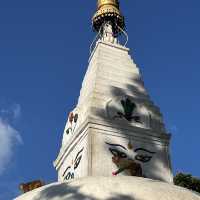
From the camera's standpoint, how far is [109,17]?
22.6 metres

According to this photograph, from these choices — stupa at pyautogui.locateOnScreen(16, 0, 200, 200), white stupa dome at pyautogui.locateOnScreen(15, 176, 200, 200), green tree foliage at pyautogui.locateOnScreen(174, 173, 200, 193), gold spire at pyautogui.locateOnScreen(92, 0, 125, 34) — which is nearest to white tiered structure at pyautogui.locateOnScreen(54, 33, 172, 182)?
stupa at pyautogui.locateOnScreen(16, 0, 200, 200)

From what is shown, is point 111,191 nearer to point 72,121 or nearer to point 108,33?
point 72,121

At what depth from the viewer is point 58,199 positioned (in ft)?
28.6

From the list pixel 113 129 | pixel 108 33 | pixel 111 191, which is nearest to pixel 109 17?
pixel 108 33

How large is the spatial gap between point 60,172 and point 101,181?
786 centimetres

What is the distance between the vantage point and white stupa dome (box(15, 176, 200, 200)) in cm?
866

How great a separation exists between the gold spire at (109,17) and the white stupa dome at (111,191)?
14188 millimetres

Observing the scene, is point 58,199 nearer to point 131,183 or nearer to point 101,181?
point 101,181

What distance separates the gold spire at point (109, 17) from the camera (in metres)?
22.5

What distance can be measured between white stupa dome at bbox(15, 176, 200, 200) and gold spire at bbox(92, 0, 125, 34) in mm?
14188

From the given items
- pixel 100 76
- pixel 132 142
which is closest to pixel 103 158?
pixel 132 142

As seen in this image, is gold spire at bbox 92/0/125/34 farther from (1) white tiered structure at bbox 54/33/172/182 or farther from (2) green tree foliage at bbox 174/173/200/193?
(2) green tree foliage at bbox 174/173/200/193

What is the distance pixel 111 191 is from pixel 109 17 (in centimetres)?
1518

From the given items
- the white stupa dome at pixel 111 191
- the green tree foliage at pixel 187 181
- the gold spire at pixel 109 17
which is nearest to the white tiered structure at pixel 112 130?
the white stupa dome at pixel 111 191
